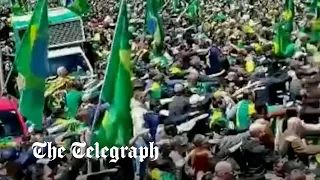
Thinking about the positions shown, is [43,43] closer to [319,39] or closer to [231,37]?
[319,39]

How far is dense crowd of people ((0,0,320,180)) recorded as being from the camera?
12234 millimetres

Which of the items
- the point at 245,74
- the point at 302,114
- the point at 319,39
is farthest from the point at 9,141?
the point at 319,39

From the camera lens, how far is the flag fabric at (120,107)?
1209 cm

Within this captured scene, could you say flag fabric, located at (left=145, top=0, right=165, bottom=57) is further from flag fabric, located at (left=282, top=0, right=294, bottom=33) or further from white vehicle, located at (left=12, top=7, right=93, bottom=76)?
flag fabric, located at (left=282, top=0, right=294, bottom=33)

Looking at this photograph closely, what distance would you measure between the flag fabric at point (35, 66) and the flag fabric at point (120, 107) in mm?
1069

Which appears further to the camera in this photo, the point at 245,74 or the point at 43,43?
the point at 245,74

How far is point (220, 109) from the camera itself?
51.5 feet

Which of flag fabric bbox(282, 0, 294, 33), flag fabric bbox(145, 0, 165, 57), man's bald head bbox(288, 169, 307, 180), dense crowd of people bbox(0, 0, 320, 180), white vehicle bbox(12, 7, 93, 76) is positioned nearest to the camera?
man's bald head bbox(288, 169, 307, 180)

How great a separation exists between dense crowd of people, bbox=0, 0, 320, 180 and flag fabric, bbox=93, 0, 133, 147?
340mm

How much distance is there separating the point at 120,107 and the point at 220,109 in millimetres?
3631

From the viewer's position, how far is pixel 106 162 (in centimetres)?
1174

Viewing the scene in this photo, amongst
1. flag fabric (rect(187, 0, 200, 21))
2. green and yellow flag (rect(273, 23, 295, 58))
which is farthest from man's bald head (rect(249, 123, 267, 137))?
flag fabric (rect(187, 0, 200, 21))

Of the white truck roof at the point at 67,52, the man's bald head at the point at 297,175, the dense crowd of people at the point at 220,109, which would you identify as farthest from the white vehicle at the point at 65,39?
the man's bald head at the point at 297,175

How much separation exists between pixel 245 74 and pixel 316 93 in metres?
4.58
